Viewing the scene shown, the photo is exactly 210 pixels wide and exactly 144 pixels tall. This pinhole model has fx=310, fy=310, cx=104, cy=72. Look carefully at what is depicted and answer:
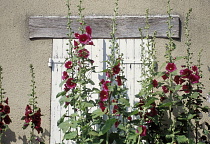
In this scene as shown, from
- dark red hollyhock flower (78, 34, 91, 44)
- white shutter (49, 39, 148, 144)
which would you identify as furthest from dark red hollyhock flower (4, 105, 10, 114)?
dark red hollyhock flower (78, 34, 91, 44)

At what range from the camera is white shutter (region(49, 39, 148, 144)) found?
434 centimetres

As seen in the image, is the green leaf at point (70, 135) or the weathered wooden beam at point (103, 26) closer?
the green leaf at point (70, 135)

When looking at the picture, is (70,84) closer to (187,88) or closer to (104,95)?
(104,95)

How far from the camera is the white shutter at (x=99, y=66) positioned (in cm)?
434

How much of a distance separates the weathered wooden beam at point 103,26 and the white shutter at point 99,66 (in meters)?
0.12

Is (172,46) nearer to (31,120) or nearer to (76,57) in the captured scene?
(76,57)

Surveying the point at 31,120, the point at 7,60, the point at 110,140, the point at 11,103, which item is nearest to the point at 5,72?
the point at 7,60

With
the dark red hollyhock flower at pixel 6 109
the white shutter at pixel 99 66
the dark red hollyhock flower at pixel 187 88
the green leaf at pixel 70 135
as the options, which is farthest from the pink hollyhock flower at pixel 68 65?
the dark red hollyhock flower at pixel 187 88

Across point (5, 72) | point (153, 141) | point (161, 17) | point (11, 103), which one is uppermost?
point (161, 17)

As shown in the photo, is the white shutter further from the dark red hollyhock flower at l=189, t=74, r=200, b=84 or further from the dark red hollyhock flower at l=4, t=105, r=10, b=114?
the dark red hollyhock flower at l=189, t=74, r=200, b=84

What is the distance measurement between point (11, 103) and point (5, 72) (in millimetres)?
459

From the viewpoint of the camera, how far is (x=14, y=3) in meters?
4.57

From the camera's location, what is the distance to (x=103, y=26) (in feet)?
14.5

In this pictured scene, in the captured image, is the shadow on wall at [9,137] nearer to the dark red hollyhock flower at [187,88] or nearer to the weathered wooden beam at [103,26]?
the weathered wooden beam at [103,26]
